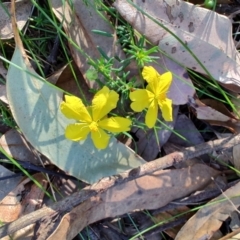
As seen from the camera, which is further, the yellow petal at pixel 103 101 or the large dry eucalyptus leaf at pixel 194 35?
the large dry eucalyptus leaf at pixel 194 35

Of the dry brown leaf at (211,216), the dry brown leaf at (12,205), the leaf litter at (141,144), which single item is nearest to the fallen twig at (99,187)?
the leaf litter at (141,144)

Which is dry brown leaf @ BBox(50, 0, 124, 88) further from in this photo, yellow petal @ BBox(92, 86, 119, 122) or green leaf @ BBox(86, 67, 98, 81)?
yellow petal @ BBox(92, 86, 119, 122)

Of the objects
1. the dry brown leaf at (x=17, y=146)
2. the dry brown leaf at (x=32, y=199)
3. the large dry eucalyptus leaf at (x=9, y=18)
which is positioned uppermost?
the large dry eucalyptus leaf at (x=9, y=18)

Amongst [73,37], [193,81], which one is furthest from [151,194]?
[73,37]

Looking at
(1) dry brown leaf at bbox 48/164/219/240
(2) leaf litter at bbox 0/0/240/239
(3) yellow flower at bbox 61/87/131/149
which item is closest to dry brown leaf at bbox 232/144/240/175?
(2) leaf litter at bbox 0/0/240/239

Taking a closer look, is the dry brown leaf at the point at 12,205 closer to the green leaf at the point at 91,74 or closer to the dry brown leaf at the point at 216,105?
the green leaf at the point at 91,74

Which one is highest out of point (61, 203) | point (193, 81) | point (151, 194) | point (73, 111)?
point (73, 111)

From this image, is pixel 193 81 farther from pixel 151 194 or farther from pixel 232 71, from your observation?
pixel 151 194
